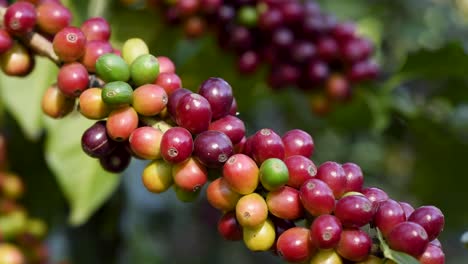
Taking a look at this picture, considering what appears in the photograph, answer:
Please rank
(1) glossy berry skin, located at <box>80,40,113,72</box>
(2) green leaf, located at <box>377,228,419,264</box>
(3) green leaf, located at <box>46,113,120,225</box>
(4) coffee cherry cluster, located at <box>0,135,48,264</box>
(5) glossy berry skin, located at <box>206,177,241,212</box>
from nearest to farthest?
(2) green leaf, located at <box>377,228,419,264</box> → (5) glossy berry skin, located at <box>206,177,241,212</box> → (1) glossy berry skin, located at <box>80,40,113,72</box> → (3) green leaf, located at <box>46,113,120,225</box> → (4) coffee cherry cluster, located at <box>0,135,48,264</box>

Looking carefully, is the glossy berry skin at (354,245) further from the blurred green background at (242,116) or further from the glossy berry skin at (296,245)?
the blurred green background at (242,116)

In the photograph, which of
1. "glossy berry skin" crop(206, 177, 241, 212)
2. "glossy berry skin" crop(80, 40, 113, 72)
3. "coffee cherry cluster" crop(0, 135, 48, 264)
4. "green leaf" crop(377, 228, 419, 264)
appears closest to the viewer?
"green leaf" crop(377, 228, 419, 264)

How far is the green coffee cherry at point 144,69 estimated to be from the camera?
2.59 feet

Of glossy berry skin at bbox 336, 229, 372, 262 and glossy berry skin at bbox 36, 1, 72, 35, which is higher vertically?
glossy berry skin at bbox 36, 1, 72, 35

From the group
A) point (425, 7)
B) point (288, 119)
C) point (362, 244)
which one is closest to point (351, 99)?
point (288, 119)

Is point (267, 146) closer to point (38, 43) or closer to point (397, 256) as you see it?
point (397, 256)

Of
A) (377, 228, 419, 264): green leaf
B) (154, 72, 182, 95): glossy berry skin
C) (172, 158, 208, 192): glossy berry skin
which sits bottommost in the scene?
(172, 158, 208, 192): glossy berry skin

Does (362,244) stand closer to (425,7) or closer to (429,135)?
(429,135)

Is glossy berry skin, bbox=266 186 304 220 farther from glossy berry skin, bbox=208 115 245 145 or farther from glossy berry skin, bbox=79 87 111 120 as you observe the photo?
glossy berry skin, bbox=79 87 111 120

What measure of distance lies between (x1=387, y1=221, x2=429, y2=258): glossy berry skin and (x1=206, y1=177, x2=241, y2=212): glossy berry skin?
7.1 inches

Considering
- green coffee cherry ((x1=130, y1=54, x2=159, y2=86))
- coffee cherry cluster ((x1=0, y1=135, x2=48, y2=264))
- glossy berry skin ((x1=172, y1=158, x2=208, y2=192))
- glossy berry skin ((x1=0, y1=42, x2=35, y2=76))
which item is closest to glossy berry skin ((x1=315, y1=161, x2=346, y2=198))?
glossy berry skin ((x1=172, y1=158, x2=208, y2=192))

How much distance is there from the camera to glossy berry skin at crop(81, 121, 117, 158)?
31.3 inches

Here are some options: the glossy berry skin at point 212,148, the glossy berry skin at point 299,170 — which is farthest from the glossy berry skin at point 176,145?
the glossy berry skin at point 299,170

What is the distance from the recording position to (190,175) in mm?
748
